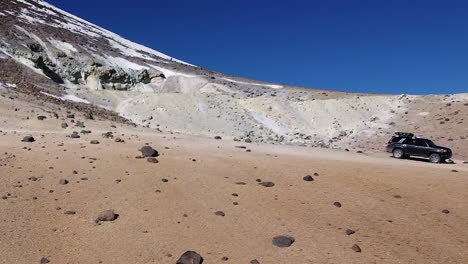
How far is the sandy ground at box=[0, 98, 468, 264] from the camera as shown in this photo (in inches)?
310

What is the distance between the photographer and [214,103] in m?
47.4

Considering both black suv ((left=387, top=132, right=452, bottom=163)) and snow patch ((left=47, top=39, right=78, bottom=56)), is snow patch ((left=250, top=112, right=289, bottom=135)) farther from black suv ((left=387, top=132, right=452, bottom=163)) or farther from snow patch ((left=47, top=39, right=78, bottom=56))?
snow patch ((left=47, top=39, right=78, bottom=56))

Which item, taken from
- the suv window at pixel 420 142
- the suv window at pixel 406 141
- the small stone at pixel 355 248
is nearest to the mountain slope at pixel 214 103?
the suv window at pixel 420 142

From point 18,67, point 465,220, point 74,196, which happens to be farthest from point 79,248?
point 18,67

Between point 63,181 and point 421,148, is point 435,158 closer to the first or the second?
point 421,148

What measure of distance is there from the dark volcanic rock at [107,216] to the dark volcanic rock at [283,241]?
3.34 metres

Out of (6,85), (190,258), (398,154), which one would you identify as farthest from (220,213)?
(6,85)

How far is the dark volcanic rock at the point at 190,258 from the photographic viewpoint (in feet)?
23.8

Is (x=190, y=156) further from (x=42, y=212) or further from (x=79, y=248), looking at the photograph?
(x=79, y=248)

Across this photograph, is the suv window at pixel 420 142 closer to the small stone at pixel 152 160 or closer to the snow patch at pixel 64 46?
the small stone at pixel 152 160

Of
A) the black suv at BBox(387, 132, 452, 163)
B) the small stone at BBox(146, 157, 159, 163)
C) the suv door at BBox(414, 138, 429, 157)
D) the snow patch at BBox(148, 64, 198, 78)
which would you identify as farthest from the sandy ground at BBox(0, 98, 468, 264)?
the snow patch at BBox(148, 64, 198, 78)

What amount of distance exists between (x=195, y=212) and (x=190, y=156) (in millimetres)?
5693

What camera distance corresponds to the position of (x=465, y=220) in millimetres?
10094

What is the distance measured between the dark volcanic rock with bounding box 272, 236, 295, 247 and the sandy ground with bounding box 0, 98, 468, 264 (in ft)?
0.36
